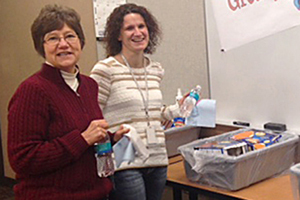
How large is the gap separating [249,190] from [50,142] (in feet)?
3.35

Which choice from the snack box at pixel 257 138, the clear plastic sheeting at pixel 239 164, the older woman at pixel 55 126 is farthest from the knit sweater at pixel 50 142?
the snack box at pixel 257 138

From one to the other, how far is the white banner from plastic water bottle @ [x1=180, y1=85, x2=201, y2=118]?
64 cm

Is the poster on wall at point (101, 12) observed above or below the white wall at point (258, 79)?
above

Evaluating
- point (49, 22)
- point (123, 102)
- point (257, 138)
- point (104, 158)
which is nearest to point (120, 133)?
point (104, 158)

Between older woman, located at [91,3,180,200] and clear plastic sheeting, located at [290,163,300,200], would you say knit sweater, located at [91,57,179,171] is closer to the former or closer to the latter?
older woman, located at [91,3,180,200]

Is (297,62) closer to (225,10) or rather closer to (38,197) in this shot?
(225,10)

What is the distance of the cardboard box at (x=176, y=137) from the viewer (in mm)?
2342

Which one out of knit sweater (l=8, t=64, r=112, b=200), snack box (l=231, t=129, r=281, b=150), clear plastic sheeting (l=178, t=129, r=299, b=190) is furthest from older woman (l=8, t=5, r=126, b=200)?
snack box (l=231, t=129, r=281, b=150)

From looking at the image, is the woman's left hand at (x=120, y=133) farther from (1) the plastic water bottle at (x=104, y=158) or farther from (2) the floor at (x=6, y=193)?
(2) the floor at (x=6, y=193)

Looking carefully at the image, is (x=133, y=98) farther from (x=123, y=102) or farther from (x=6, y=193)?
(x=6, y=193)

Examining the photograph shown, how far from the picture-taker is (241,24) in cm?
241

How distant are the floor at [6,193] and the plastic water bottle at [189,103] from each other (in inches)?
78.5

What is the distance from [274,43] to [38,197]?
5.20 feet

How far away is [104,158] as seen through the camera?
138cm
